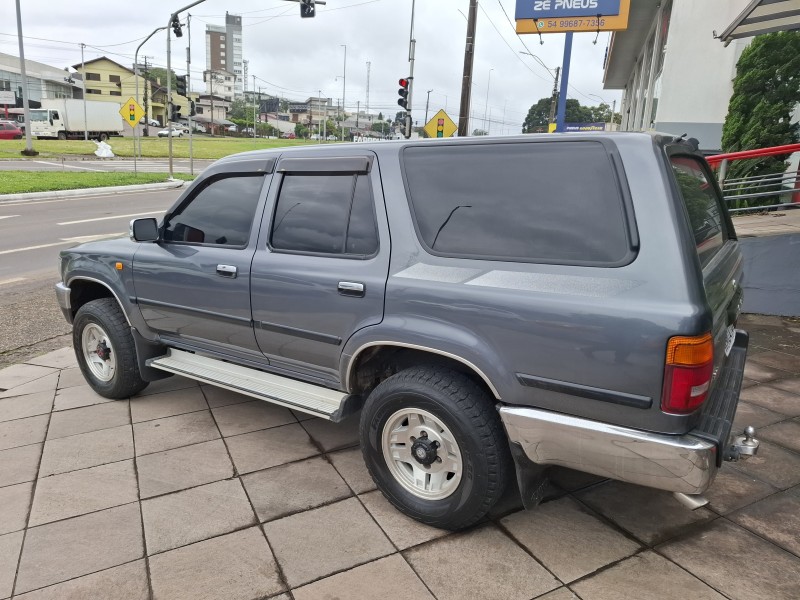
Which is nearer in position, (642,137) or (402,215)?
(642,137)

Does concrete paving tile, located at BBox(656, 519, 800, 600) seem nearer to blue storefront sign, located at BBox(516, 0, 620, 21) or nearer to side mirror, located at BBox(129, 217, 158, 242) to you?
side mirror, located at BBox(129, 217, 158, 242)

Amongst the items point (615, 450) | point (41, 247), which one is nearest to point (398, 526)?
point (615, 450)

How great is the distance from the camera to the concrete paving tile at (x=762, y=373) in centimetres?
471

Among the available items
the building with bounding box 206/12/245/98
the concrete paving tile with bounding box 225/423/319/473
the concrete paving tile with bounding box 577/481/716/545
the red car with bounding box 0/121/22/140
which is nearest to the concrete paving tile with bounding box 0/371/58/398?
the concrete paving tile with bounding box 225/423/319/473

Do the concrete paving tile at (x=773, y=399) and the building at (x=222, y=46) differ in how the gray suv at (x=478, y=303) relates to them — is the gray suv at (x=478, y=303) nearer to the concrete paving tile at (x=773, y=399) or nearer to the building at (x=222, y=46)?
the concrete paving tile at (x=773, y=399)

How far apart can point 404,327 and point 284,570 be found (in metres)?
1.18

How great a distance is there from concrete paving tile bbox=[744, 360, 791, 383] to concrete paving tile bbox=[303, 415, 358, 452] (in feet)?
10.6

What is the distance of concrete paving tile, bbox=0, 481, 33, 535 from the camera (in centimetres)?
287

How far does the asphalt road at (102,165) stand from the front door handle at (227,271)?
1098 inches

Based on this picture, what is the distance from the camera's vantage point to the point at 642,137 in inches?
91.3

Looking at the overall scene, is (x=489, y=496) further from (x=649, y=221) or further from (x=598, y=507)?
(x=649, y=221)

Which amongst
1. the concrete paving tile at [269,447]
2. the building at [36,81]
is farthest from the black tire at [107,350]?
the building at [36,81]

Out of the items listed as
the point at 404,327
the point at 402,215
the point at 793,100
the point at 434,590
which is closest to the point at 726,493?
the point at 434,590

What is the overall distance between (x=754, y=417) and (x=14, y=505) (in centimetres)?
450
